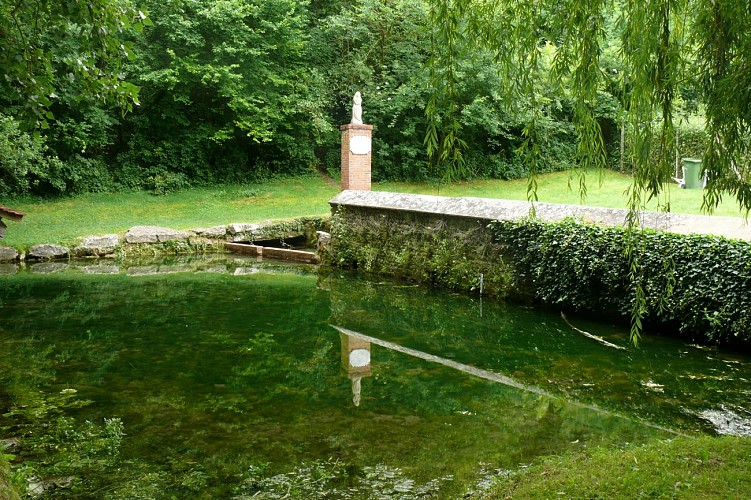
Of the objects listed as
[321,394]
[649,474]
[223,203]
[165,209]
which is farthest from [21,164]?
[649,474]

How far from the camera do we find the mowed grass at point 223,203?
1838 centimetres

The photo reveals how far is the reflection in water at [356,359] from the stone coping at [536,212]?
10.6 ft

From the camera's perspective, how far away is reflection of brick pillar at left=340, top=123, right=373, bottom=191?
16.5 m

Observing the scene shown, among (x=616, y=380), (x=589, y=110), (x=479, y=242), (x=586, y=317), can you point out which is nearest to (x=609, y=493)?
(x=589, y=110)

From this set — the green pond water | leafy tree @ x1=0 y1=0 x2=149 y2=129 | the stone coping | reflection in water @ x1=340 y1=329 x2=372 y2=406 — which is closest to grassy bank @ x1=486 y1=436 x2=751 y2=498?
the green pond water

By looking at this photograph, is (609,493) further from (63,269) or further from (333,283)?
(63,269)

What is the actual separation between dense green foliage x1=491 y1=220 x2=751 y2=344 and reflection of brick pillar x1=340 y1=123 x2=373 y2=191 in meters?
5.49

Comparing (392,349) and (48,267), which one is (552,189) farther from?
(392,349)

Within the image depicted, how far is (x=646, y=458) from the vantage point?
4.34 meters

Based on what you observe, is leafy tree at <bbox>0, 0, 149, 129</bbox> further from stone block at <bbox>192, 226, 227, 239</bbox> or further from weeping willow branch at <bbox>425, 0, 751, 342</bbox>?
stone block at <bbox>192, 226, 227, 239</bbox>

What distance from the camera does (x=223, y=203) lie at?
2300 centimetres

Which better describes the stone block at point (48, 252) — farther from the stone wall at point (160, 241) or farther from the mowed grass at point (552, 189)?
the mowed grass at point (552, 189)

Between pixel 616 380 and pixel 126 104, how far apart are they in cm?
590

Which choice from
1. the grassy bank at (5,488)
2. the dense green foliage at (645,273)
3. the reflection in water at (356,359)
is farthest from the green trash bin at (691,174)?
the grassy bank at (5,488)
